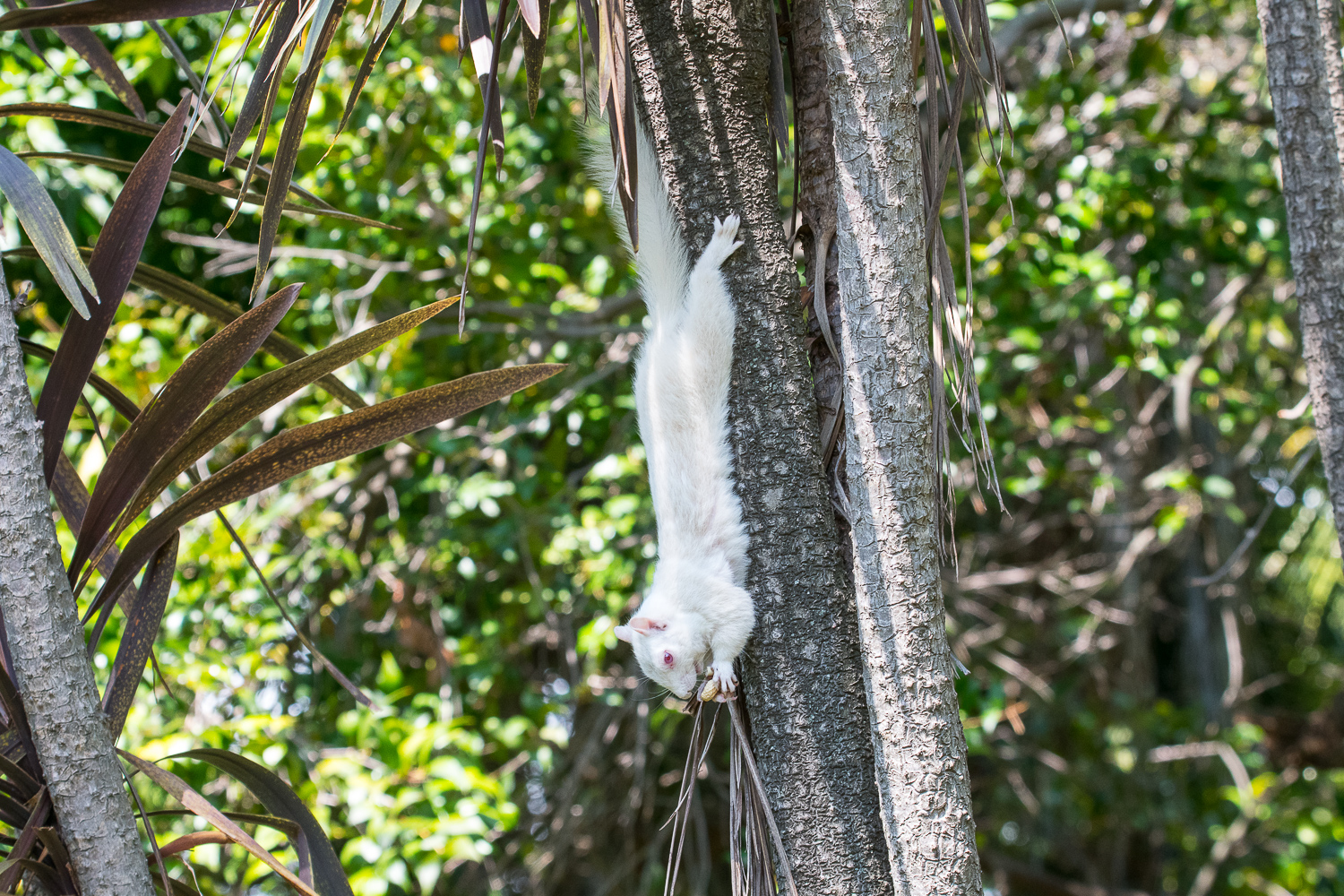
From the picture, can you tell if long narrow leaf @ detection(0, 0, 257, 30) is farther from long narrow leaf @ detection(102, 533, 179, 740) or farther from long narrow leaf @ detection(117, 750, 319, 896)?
long narrow leaf @ detection(117, 750, 319, 896)

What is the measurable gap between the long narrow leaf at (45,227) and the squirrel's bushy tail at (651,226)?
0.57m

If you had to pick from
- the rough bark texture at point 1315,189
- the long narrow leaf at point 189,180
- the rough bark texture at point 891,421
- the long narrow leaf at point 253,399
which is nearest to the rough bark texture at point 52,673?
the long narrow leaf at point 253,399

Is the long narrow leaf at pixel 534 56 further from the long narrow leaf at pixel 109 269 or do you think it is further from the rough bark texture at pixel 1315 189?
the rough bark texture at pixel 1315 189

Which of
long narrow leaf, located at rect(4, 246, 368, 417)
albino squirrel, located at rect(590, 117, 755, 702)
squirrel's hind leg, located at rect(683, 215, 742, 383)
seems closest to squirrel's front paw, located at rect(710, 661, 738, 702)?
albino squirrel, located at rect(590, 117, 755, 702)

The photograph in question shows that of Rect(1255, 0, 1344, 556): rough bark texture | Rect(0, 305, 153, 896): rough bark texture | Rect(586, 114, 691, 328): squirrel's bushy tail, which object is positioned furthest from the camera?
Rect(1255, 0, 1344, 556): rough bark texture

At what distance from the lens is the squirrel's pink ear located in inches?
53.6

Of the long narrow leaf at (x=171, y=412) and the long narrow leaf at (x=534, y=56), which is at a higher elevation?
the long narrow leaf at (x=534, y=56)

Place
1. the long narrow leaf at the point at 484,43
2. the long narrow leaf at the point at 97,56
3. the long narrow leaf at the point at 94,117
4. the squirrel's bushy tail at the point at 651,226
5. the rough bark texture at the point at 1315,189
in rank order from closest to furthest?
the long narrow leaf at the point at 484,43, the long narrow leaf at the point at 94,117, the squirrel's bushy tail at the point at 651,226, the long narrow leaf at the point at 97,56, the rough bark texture at the point at 1315,189

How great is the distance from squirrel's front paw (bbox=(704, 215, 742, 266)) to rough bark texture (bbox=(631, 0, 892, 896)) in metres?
0.01

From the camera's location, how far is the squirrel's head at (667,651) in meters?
1.31

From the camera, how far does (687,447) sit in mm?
1233

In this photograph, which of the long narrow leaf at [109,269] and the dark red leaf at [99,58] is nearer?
the long narrow leaf at [109,269]

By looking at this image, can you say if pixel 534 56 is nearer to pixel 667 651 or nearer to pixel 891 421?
pixel 891 421

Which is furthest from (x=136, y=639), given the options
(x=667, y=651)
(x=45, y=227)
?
(x=667, y=651)
